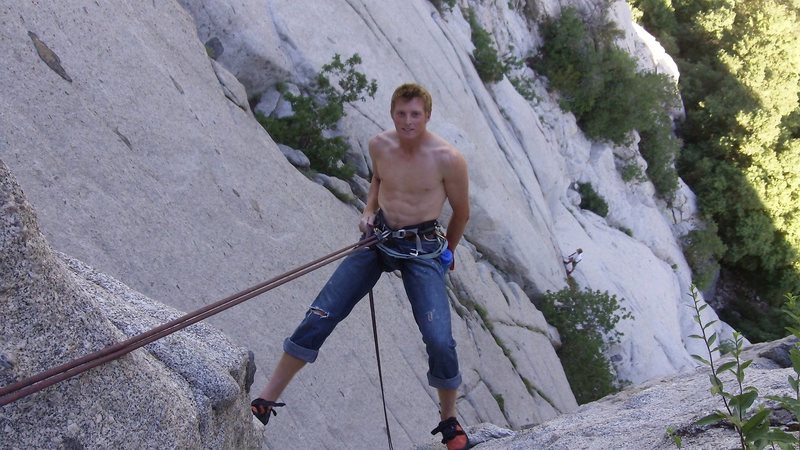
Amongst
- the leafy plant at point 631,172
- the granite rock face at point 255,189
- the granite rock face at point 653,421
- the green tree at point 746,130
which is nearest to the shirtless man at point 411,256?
the granite rock face at point 653,421

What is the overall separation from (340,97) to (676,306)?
1250 cm

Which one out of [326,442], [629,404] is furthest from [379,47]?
[629,404]

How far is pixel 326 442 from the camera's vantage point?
18.8ft

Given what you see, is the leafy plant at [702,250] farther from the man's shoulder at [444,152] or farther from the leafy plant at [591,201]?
the man's shoulder at [444,152]

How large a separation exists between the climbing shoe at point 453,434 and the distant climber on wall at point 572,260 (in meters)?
11.2

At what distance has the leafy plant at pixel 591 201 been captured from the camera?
20.0 metres

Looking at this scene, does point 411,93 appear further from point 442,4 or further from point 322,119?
point 442,4

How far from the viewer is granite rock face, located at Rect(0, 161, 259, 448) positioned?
234 centimetres

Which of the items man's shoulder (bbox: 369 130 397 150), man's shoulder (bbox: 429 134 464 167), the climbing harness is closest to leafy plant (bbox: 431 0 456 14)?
man's shoulder (bbox: 369 130 397 150)

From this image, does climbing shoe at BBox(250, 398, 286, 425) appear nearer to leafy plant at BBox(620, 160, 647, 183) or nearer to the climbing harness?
the climbing harness

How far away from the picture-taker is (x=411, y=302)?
4.53 m

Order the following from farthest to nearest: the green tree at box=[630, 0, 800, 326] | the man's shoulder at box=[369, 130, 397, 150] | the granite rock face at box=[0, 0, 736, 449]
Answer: the green tree at box=[630, 0, 800, 326] < the granite rock face at box=[0, 0, 736, 449] < the man's shoulder at box=[369, 130, 397, 150]

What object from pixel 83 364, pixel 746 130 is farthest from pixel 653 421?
pixel 746 130

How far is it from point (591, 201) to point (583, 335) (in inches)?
285
